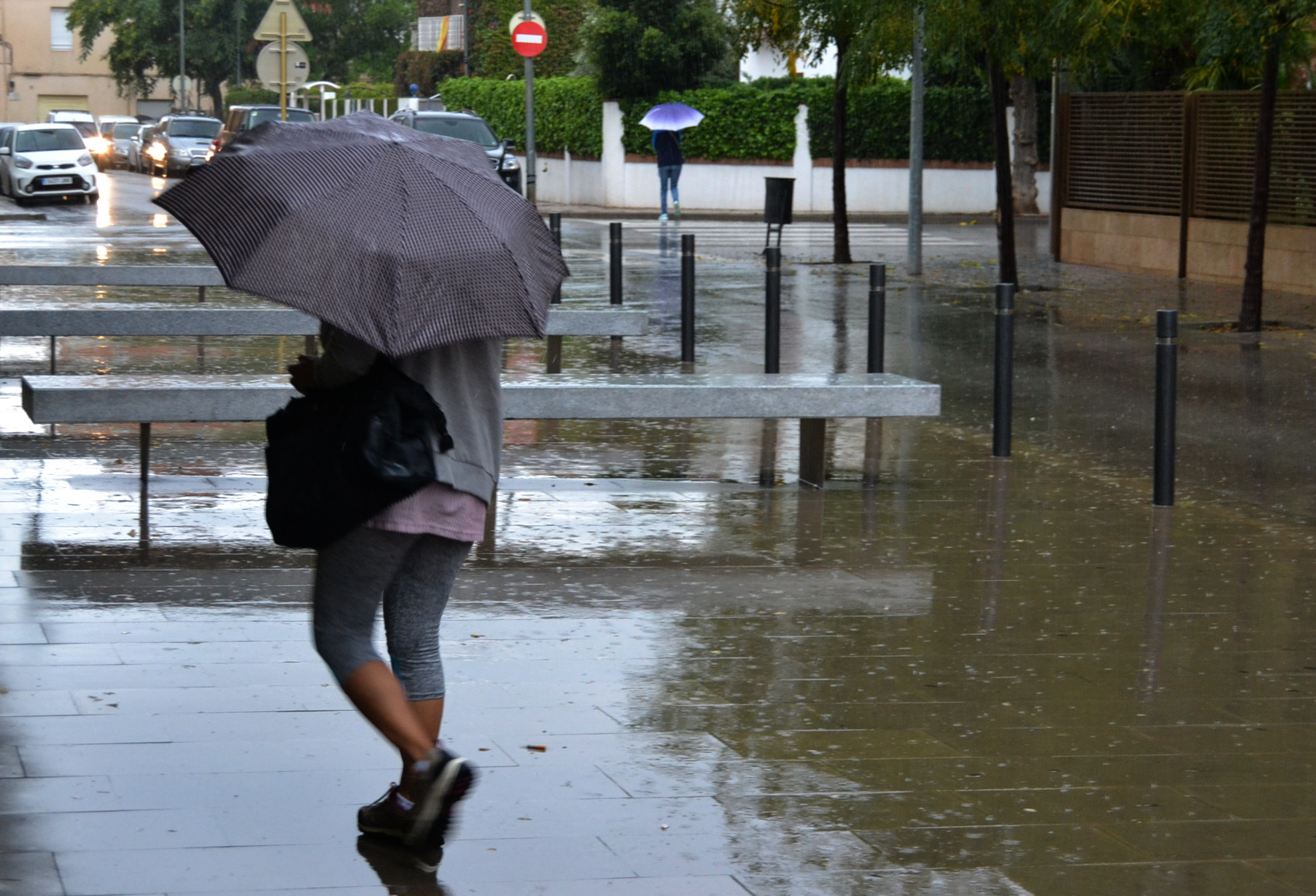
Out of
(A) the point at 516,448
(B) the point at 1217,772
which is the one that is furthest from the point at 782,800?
(A) the point at 516,448

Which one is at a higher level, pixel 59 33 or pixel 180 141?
pixel 59 33

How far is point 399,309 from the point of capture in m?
4.01

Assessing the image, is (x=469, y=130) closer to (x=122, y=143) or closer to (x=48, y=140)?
(x=48, y=140)

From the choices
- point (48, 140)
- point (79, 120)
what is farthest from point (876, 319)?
point (79, 120)

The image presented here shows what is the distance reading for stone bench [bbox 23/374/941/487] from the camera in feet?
27.1

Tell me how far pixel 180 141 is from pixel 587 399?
48.6m

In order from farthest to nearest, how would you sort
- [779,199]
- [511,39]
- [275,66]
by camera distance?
[511,39]
[275,66]
[779,199]

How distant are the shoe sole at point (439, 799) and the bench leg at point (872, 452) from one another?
214 inches

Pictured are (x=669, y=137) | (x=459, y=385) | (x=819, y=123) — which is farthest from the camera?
(x=819, y=123)

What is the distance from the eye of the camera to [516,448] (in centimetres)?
1057

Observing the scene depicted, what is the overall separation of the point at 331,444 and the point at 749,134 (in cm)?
3815

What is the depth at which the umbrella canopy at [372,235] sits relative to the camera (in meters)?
3.99

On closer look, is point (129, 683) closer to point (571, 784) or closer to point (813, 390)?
point (571, 784)

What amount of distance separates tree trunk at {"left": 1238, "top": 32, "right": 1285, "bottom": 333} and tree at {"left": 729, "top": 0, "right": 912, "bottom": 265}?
14.6 ft
